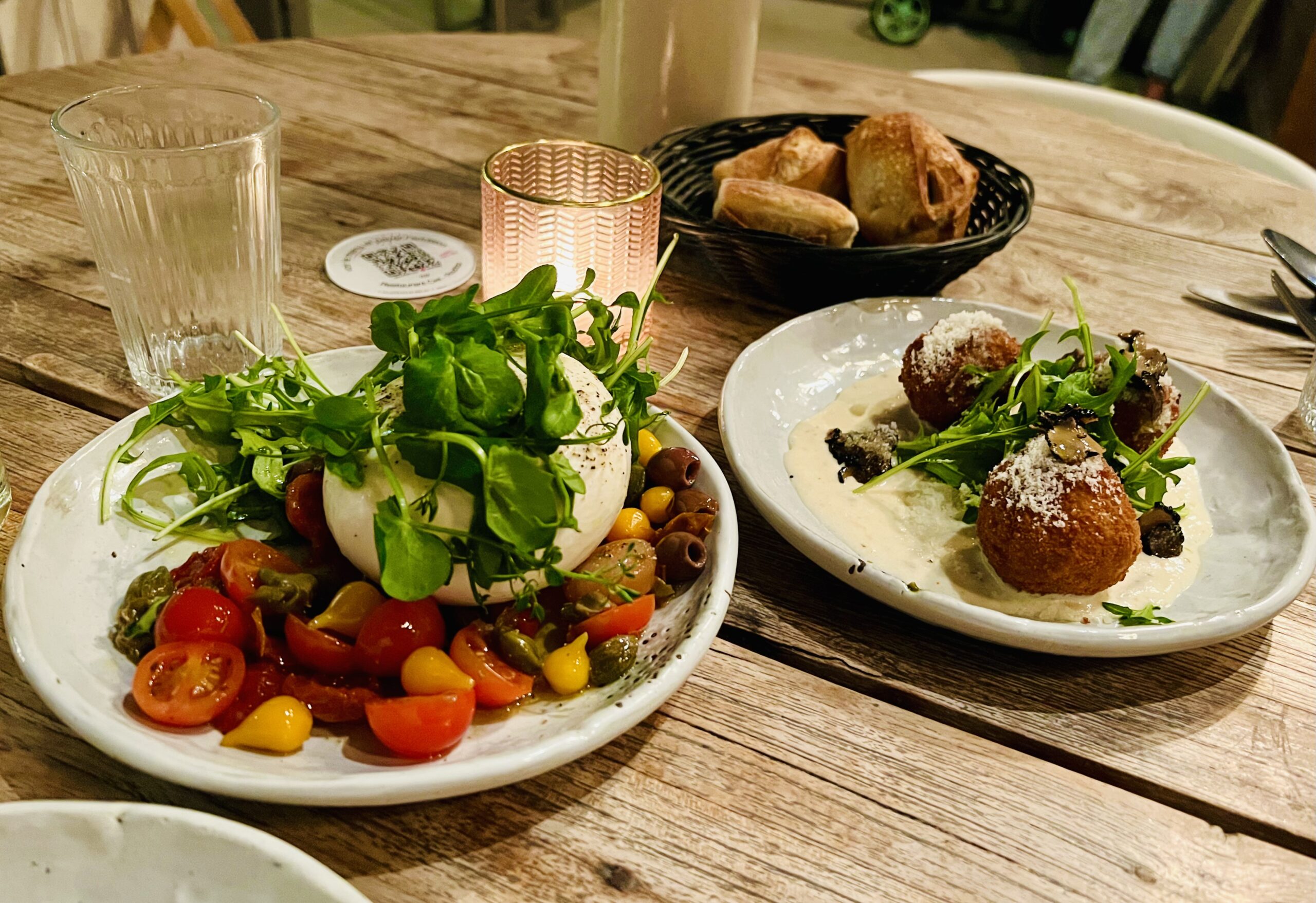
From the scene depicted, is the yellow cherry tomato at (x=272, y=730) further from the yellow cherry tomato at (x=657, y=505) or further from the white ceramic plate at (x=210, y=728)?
the yellow cherry tomato at (x=657, y=505)

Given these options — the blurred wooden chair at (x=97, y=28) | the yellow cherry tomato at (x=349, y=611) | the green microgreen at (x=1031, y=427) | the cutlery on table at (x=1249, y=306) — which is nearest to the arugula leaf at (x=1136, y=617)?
the green microgreen at (x=1031, y=427)

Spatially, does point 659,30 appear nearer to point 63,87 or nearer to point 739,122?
point 739,122

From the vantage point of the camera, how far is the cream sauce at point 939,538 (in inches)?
38.1

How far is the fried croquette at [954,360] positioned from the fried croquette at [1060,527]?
0.20 meters

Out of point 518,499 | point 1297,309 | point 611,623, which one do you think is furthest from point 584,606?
point 1297,309

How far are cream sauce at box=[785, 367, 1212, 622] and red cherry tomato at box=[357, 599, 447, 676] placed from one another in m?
0.45

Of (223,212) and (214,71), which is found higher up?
(223,212)

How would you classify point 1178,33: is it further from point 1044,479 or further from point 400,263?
point 1044,479

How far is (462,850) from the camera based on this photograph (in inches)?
29.3

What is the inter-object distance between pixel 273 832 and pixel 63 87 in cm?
188

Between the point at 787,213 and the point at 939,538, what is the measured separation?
1.97 ft

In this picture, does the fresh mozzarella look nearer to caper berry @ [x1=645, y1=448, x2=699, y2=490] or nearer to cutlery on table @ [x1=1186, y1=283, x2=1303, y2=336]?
caper berry @ [x1=645, y1=448, x2=699, y2=490]

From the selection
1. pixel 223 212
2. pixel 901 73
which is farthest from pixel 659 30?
pixel 901 73

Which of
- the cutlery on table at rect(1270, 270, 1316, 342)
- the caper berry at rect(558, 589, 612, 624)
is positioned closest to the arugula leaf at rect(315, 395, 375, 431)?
the caper berry at rect(558, 589, 612, 624)
